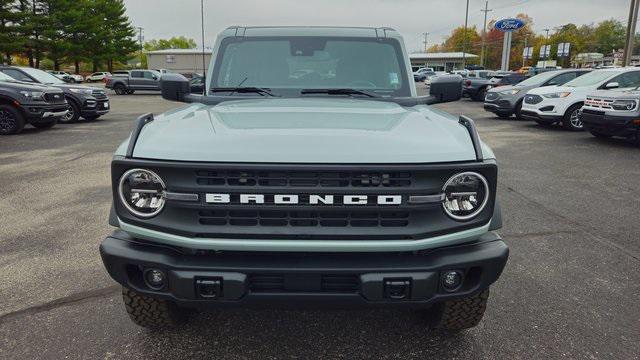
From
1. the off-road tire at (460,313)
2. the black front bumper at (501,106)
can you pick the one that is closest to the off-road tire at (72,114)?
the black front bumper at (501,106)

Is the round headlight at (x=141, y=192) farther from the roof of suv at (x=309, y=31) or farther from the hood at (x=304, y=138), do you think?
the roof of suv at (x=309, y=31)

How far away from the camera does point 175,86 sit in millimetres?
3746

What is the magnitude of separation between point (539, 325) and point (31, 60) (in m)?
63.5

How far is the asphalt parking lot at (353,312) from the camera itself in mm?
2791

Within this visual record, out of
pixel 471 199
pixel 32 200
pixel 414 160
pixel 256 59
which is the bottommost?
pixel 32 200

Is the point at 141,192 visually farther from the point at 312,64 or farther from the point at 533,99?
the point at 533,99

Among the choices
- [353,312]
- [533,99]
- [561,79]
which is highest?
[561,79]

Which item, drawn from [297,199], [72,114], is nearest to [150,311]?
[297,199]

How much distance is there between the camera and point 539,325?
121 inches

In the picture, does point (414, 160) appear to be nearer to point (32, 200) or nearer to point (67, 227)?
point (67, 227)

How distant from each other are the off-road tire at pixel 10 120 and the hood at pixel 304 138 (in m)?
11.0

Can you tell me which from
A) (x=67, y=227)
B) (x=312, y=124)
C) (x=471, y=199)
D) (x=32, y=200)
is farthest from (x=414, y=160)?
(x=32, y=200)

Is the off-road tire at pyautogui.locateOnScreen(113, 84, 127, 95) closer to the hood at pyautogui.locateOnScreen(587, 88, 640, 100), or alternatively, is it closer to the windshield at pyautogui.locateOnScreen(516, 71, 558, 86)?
the windshield at pyautogui.locateOnScreen(516, 71, 558, 86)

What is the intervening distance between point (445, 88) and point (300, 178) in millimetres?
1996
